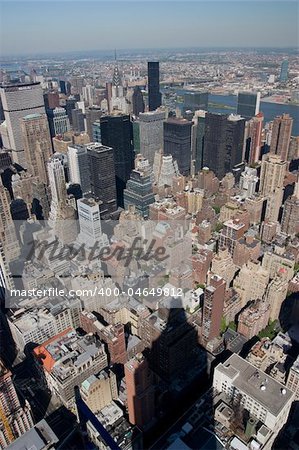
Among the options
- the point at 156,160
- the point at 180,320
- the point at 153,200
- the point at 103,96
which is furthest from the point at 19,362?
the point at 103,96

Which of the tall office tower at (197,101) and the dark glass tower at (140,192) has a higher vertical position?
the tall office tower at (197,101)

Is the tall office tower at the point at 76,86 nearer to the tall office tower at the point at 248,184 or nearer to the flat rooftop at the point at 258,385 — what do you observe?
the tall office tower at the point at 248,184

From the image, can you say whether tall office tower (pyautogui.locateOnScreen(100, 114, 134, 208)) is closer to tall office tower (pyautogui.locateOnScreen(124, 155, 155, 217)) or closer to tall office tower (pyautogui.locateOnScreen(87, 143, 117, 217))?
tall office tower (pyautogui.locateOnScreen(87, 143, 117, 217))

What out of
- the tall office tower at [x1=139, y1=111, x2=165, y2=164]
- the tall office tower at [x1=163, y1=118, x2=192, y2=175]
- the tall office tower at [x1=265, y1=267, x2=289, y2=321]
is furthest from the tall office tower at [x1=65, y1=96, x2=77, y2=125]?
the tall office tower at [x1=265, y1=267, x2=289, y2=321]

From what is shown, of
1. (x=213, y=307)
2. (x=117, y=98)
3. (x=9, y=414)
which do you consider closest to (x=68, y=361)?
(x=9, y=414)

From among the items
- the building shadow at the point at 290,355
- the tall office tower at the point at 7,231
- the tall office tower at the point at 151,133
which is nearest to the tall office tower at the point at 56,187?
the tall office tower at the point at 7,231

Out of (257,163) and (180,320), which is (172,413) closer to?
(180,320)
